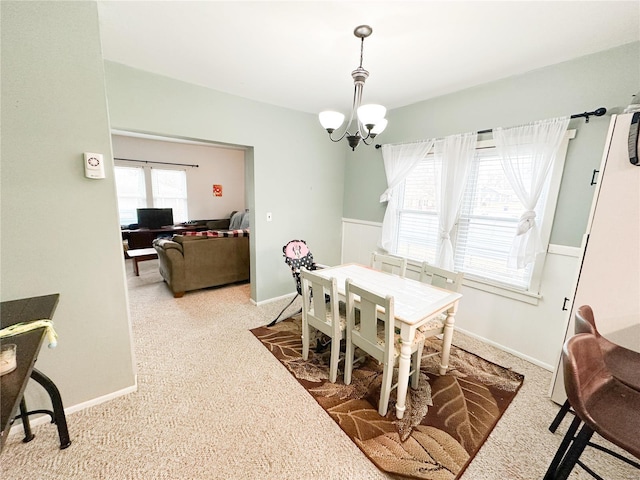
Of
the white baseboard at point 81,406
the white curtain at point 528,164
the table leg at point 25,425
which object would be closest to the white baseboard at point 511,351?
the white curtain at point 528,164

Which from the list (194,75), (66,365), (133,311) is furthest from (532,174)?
(133,311)

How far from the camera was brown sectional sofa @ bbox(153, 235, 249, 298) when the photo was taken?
11.4ft

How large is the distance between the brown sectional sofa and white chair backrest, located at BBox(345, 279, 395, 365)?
2.58 m

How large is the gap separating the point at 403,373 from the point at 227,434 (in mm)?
1170

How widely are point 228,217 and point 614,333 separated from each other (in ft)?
23.7

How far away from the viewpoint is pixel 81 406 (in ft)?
5.65

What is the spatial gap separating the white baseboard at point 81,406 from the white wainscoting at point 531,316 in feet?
10.3

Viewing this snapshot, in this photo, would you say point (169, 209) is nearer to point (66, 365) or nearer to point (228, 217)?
point (228, 217)

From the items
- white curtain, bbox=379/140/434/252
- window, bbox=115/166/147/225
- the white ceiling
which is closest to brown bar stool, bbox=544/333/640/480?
the white ceiling

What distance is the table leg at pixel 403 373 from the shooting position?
1.61 m

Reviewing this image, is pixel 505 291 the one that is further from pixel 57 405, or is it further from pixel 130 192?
pixel 130 192

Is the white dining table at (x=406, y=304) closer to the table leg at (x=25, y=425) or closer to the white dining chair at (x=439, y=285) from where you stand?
the white dining chair at (x=439, y=285)

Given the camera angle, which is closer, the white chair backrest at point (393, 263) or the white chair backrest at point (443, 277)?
the white chair backrest at point (443, 277)

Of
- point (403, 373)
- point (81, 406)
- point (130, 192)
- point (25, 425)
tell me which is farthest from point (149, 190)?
point (403, 373)
